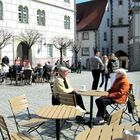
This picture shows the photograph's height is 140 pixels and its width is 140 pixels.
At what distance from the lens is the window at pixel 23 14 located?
33969mm

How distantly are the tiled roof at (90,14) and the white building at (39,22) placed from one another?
51.7 feet

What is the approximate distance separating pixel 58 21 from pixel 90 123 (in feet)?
105

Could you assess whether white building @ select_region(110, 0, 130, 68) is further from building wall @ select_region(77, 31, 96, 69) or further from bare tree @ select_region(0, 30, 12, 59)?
bare tree @ select_region(0, 30, 12, 59)

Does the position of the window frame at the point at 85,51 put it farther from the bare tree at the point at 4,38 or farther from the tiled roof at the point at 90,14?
the bare tree at the point at 4,38

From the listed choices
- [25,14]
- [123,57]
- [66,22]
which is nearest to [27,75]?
[25,14]

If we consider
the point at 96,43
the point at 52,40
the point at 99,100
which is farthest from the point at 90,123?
the point at 96,43

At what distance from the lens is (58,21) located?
39.9m

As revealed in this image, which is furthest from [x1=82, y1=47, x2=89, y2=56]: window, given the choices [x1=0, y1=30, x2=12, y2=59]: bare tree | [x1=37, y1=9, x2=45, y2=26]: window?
[x1=0, y1=30, x2=12, y2=59]: bare tree

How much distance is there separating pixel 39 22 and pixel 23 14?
2.60 meters

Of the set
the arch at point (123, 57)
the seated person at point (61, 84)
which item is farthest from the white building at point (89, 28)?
the seated person at point (61, 84)

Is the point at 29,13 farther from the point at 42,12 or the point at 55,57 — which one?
the point at 55,57

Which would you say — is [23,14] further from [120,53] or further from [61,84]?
[120,53]

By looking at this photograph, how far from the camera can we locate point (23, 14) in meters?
34.3

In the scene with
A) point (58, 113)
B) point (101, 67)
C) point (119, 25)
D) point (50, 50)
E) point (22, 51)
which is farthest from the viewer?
point (119, 25)
